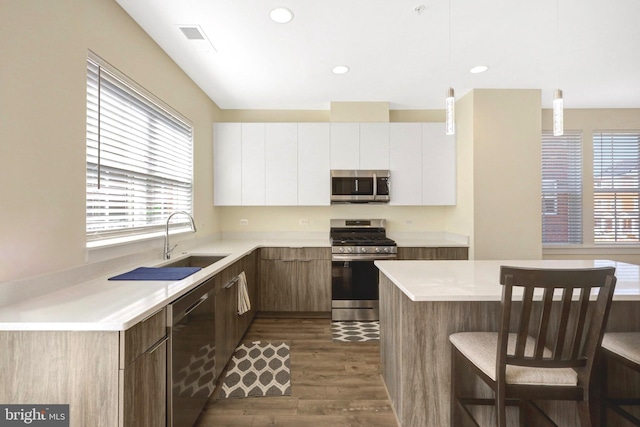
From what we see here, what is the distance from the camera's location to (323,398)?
2164 millimetres

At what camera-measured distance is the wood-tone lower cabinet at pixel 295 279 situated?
3.70 meters

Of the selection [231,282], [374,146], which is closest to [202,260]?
[231,282]

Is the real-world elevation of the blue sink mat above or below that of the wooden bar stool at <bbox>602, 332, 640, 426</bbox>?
above

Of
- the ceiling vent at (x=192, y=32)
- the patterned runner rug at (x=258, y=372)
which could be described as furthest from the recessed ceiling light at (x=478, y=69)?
the patterned runner rug at (x=258, y=372)

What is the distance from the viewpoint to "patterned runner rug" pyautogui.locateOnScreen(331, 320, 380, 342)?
318 cm

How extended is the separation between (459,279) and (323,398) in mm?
1271

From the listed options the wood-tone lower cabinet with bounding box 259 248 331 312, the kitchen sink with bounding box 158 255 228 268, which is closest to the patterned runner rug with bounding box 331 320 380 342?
the wood-tone lower cabinet with bounding box 259 248 331 312

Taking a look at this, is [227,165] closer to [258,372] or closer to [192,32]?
[192,32]

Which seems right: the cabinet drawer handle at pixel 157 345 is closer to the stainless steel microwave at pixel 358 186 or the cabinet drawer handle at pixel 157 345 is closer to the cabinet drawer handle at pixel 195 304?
the cabinet drawer handle at pixel 195 304

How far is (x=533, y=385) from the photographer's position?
1262mm

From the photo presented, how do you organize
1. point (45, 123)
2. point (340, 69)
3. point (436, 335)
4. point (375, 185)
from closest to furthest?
1. point (45, 123)
2. point (436, 335)
3. point (340, 69)
4. point (375, 185)

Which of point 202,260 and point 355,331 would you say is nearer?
point 202,260

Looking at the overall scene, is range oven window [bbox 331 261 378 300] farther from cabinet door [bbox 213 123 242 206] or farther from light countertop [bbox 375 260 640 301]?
cabinet door [bbox 213 123 242 206]

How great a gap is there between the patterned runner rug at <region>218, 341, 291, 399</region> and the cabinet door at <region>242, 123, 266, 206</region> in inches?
72.2
